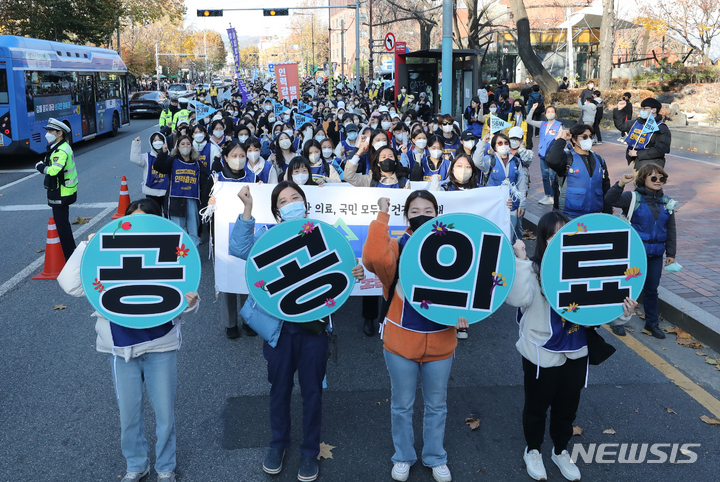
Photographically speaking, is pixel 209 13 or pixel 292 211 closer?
pixel 292 211

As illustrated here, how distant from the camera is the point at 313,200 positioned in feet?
19.9

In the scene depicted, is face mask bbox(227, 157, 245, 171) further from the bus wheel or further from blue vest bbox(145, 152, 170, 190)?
the bus wheel

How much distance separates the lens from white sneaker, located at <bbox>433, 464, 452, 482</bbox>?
3.79 metres

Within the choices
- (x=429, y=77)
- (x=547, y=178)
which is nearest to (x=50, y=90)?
(x=429, y=77)

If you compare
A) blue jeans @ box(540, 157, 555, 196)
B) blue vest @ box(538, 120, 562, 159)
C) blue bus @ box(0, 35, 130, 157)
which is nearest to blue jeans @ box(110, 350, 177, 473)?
blue vest @ box(538, 120, 562, 159)

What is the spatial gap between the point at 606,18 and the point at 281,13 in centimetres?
1721

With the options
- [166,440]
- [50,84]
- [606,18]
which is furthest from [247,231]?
[606,18]

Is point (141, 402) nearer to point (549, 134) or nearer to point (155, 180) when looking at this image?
point (155, 180)

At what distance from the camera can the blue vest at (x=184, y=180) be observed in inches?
320

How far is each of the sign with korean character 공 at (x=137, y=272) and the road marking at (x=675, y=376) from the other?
12.3 ft

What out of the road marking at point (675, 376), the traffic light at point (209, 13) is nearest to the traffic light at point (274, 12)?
the traffic light at point (209, 13)

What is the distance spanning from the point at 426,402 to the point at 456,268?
85cm

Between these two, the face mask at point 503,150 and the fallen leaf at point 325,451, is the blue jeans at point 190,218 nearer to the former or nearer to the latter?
the face mask at point 503,150

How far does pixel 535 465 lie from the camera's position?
3875 millimetres
